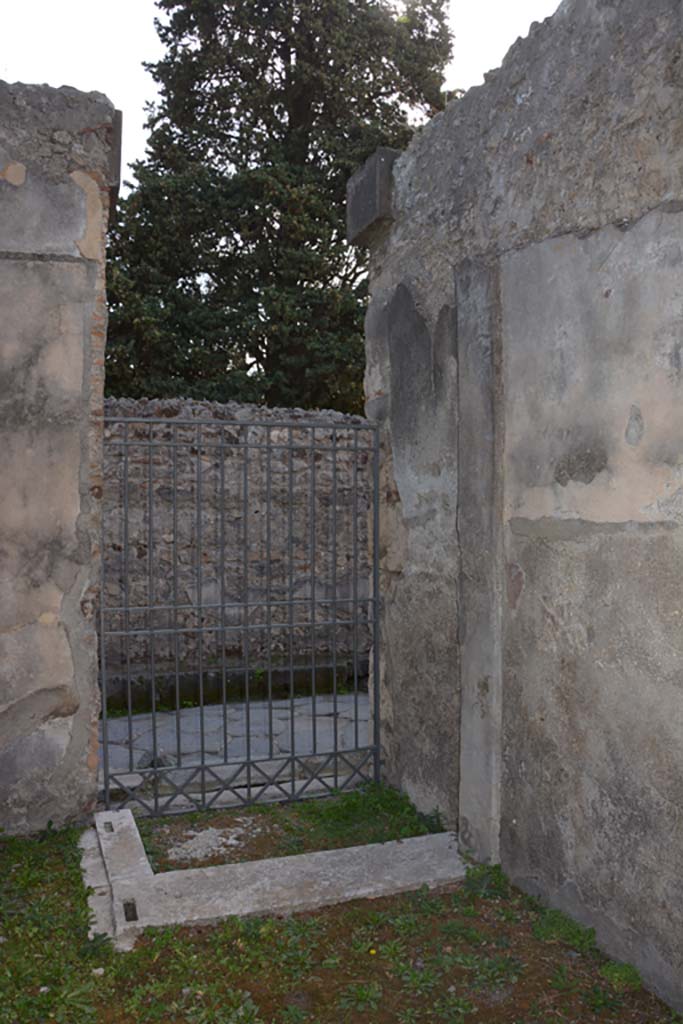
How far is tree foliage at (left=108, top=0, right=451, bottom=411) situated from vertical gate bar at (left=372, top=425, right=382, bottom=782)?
9.25 meters

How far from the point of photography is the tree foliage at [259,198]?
1405 centimetres

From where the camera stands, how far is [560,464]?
10.7 ft

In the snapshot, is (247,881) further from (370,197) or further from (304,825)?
(370,197)

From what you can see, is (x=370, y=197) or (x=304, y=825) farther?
(x=370, y=197)

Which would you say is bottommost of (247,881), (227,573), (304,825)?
(304,825)

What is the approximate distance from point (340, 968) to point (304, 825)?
4.97ft

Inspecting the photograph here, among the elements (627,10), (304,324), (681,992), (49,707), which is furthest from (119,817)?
(304,324)

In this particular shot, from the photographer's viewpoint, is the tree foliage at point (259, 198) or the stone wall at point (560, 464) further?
the tree foliage at point (259, 198)

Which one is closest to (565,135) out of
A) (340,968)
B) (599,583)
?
(599,583)

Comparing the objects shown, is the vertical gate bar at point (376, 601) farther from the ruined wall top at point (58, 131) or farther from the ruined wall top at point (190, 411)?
the ruined wall top at point (190, 411)

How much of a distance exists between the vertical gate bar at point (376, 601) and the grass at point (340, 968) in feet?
4.73

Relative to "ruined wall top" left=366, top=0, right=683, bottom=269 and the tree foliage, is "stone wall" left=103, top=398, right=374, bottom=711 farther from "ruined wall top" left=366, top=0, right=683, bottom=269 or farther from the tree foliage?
the tree foliage

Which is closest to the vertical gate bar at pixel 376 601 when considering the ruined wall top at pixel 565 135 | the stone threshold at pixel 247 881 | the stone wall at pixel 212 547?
the stone threshold at pixel 247 881

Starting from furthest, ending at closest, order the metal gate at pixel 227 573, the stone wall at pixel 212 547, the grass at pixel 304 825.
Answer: the stone wall at pixel 212 547
the metal gate at pixel 227 573
the grass at pixel 304 825
